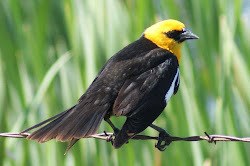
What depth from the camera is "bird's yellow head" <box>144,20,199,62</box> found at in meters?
3.72

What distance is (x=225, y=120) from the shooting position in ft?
11.2

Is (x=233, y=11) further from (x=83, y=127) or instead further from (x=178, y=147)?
(x=83, y=127)

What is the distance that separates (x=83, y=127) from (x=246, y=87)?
5.41 feet

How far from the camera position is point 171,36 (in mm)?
3727

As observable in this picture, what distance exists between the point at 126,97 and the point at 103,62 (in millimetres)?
879

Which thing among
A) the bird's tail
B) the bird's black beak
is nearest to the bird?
the bird's tail

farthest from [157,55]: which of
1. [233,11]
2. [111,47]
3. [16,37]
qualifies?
[16,37]

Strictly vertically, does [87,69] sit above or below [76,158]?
above

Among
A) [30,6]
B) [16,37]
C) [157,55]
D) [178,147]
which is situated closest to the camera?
[157,55]

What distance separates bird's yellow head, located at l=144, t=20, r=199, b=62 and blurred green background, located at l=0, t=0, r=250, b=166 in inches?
6.6

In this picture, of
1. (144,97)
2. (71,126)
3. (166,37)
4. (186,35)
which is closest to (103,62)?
(166,37)

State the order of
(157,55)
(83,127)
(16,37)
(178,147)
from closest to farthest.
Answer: (83,127) → (157,55) → (178,147) → (16,37)

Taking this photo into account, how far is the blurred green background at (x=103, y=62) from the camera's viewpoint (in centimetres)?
362

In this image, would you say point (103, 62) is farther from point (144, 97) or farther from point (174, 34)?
point (144, 97)
